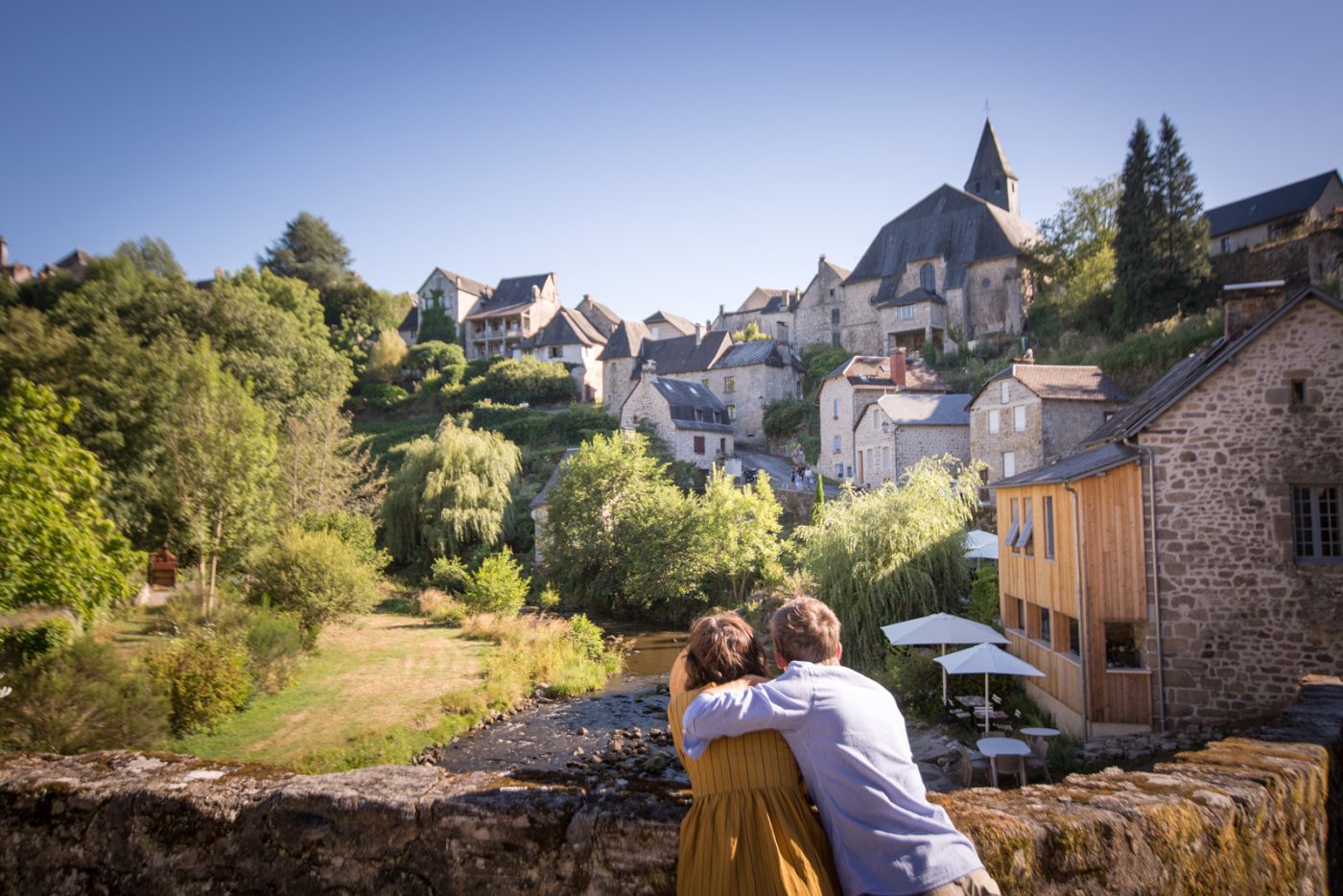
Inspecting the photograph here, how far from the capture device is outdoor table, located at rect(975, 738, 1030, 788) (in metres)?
11.9

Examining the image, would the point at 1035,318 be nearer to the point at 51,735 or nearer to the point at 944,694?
the point at 944,694

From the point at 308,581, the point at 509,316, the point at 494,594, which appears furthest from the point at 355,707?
the point at 509,316

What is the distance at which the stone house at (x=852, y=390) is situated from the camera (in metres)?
40.5

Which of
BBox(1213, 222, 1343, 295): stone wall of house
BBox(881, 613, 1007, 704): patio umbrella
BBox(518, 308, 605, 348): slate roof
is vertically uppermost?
BBox(518, 308, 605, 348): slate roof

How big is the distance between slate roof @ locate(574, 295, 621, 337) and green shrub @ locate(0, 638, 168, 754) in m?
54.2

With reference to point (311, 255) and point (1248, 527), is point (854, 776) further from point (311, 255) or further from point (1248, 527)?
point (311, 255)

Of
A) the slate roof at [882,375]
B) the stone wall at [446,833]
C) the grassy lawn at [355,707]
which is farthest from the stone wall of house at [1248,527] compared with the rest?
the slate roof at [882,375]

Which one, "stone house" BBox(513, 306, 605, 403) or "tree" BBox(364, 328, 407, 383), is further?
"stone house" BBox(513, 306, 605, 403)

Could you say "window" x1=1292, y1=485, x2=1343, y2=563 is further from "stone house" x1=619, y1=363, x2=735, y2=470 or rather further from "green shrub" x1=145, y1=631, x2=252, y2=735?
"stone house" x1=619, y1=363, x2=735, y2=470

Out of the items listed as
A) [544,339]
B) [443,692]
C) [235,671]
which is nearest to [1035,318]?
[544,339]

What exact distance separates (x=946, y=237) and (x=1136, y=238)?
1641 cm

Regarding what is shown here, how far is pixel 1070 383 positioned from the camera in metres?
30.6

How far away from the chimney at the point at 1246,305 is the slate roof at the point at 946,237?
1377 inches

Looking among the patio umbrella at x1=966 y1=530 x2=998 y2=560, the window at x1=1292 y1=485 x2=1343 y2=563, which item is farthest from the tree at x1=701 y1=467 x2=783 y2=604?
the window at x1=1292 y1=485 x2=1343 y2=563
